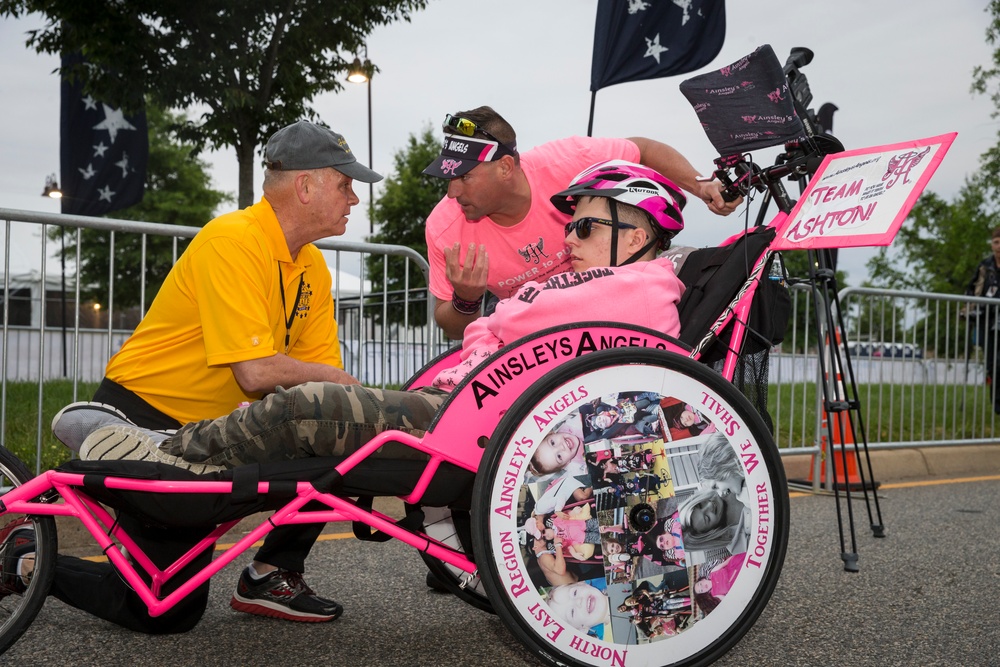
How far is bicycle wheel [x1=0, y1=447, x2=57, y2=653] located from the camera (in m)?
2.36

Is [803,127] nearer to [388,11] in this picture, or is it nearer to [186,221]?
[388,11]

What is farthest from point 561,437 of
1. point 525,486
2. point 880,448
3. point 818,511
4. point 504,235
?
point 880,448

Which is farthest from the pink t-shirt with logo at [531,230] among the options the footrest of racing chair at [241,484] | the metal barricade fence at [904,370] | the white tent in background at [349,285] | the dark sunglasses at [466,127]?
the metal barricade fence at [904,370]

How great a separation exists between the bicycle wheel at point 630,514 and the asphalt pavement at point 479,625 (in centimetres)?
68

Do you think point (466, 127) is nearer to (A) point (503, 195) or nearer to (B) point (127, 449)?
(A) point (503, 195)

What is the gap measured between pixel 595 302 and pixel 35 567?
5.40ft

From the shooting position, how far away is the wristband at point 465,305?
360cm

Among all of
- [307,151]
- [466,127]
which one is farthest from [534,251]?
[307,151]

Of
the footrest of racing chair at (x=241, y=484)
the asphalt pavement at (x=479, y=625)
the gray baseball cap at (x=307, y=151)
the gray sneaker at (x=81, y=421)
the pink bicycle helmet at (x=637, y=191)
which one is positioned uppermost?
the gray baseball cap at (x=307, y=151)

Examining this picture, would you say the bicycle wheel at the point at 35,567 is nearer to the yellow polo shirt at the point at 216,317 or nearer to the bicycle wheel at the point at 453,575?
the yellow polo shirt at the point at 216,317

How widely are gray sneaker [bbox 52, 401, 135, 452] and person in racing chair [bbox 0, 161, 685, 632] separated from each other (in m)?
0.02

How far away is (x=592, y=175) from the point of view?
2.73 meters

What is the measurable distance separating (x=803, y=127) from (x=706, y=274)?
0.57 meters

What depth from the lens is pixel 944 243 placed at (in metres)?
31.2
